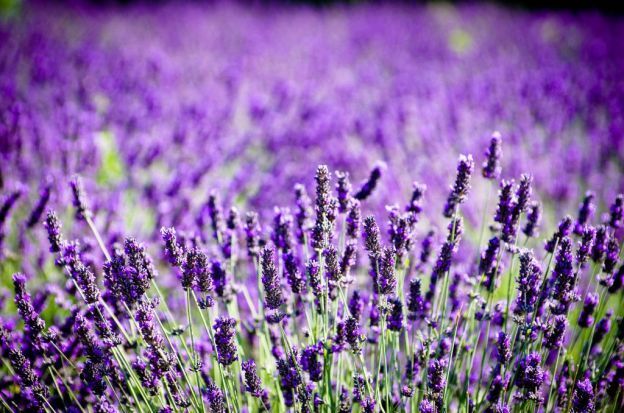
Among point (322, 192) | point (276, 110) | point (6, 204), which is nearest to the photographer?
point (322, 192)

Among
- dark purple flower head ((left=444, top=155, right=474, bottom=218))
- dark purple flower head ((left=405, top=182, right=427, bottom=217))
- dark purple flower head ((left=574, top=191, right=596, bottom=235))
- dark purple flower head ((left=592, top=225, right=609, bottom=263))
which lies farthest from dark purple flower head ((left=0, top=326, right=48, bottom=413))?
dark purple flower head ((left=574, top=191, right=596, bottom=235))

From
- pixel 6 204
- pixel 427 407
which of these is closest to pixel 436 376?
pixel 427 407

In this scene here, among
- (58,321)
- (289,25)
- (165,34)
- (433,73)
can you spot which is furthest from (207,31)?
(58,321)

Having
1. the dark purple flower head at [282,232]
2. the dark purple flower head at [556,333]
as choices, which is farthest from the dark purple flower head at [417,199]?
the dark purple flower head at [556,333]

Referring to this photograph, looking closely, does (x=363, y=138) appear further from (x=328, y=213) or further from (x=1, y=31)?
(x=1, y=31)

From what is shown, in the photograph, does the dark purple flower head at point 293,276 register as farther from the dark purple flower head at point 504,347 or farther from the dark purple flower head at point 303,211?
the dark purple flower head at point 504,347

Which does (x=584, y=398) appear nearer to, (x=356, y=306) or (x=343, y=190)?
(x=356, y=306)
